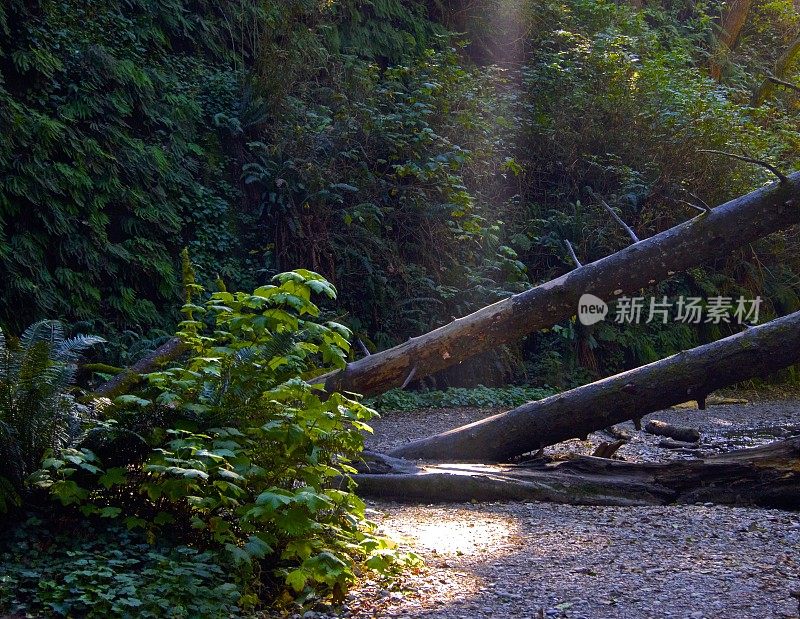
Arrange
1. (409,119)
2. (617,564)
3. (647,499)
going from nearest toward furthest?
(617,564) → (647,499) → (409,119)

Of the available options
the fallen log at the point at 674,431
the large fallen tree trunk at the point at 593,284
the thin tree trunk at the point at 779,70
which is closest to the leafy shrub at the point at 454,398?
the fallen log at the point at 674,431

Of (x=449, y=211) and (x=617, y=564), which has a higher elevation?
(x=449, y=211)

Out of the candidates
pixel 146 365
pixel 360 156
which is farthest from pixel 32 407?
pixel 360 156

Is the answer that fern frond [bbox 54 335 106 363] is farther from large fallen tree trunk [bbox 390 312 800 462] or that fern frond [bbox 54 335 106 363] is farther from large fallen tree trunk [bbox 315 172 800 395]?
large fallen tree trunk [bbox 390 312 800 462]

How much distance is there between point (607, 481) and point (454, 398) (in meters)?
5.24

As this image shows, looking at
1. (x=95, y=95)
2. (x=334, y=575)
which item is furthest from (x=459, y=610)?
(x=95, y=95)

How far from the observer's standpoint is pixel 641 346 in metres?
13.0

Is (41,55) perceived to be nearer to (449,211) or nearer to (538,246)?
(449,211)

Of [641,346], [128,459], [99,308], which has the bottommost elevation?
[128,459]

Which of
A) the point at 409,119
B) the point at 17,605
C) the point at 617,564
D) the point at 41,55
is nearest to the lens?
the point at 17,605

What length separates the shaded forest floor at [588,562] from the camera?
3.50 meters

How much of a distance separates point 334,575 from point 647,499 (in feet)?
10.1

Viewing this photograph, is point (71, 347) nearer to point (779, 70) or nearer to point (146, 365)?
point (146, 365)

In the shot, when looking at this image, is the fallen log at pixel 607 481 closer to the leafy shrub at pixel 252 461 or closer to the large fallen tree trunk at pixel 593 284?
the large fallen tree trunk at pixel 593 284
